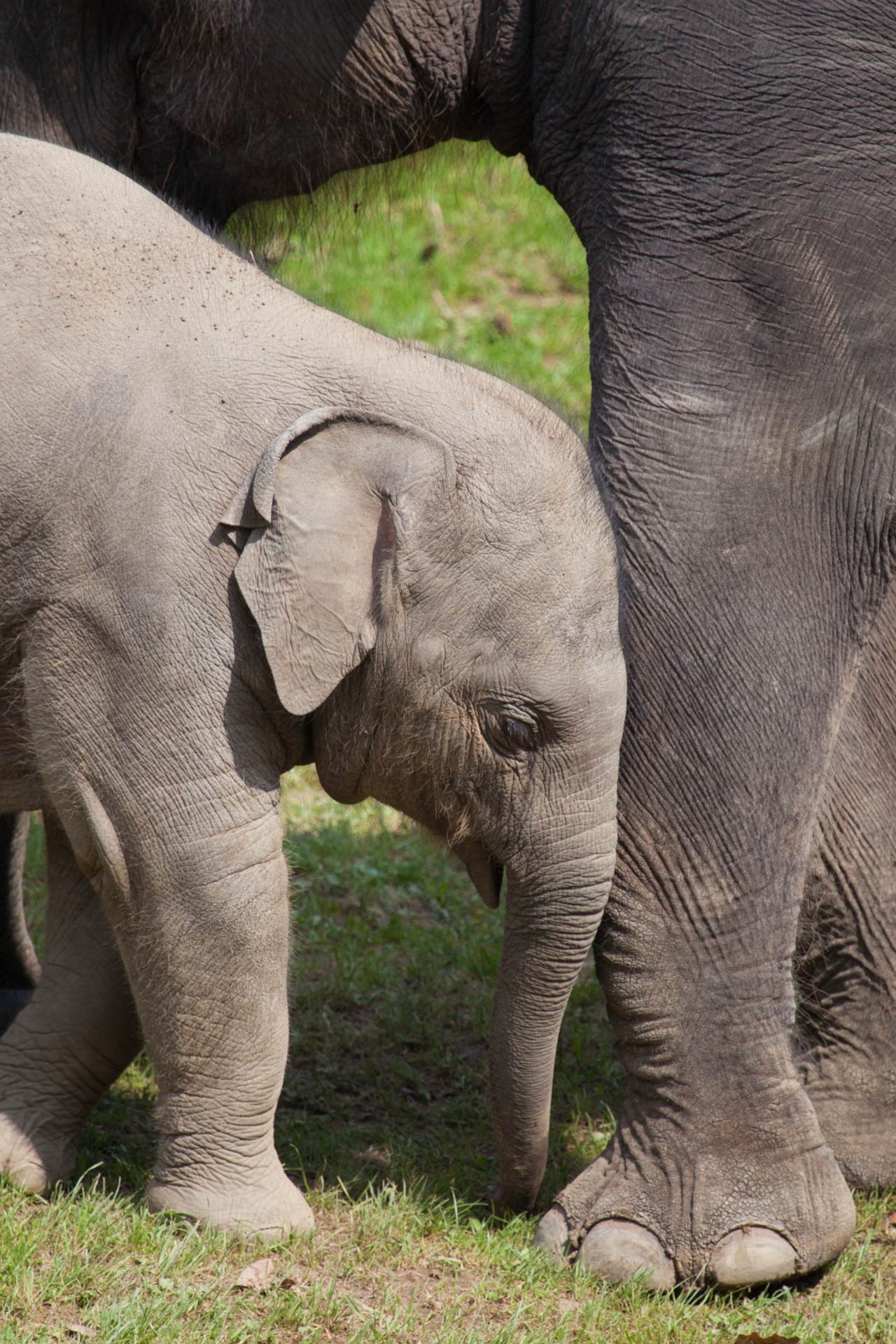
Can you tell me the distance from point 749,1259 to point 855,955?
2.67 ft

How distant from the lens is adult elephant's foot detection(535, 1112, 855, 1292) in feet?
11.5

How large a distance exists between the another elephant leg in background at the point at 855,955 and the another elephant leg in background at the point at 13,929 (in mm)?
2046

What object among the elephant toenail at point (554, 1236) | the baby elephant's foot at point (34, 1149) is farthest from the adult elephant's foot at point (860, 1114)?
the baby elephant's foot at point (34, 1149)

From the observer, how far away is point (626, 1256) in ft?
11.5

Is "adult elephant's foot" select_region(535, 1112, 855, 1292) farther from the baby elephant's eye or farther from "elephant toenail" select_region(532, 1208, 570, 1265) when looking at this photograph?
the baby elephant's eye

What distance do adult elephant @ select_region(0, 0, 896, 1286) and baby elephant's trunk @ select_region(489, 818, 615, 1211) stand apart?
0.13 m

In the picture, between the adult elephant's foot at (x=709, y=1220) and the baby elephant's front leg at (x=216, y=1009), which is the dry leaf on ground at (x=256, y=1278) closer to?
the baby elephant's front leg at (x=216, y=1009)

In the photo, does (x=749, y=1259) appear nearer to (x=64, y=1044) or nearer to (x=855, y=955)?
(x=855, y=955)

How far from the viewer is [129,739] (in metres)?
3.17

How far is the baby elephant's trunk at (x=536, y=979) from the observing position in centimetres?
343

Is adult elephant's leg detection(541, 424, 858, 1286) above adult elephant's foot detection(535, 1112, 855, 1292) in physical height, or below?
above

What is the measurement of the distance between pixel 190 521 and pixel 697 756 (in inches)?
46.7

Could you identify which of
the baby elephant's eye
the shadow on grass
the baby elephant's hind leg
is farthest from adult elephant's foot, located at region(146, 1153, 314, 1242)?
the baby elephant's eye

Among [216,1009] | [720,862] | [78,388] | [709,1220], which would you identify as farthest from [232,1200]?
[78,388]
